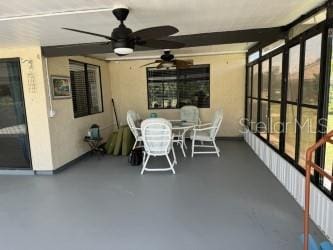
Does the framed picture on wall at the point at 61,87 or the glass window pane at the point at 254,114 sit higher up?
the framed picture on wall at the point at 61,87

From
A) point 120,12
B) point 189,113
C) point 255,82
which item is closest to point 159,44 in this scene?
point 120,12

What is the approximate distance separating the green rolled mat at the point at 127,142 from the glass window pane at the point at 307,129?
3.51 m

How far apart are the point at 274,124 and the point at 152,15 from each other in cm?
271

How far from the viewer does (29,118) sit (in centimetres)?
421

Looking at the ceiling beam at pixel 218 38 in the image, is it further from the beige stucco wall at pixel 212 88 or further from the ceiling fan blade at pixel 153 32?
the beige stucco wall at pixel 212 88

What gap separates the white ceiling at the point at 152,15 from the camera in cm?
219

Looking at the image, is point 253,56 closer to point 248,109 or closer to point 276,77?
point 248,109

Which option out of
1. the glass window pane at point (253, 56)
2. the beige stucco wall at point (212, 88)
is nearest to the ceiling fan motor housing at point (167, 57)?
the beige stucco wall at point (212, 88)

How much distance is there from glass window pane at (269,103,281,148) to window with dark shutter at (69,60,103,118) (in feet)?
12.7

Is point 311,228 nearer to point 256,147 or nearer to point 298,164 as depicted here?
point 298,164

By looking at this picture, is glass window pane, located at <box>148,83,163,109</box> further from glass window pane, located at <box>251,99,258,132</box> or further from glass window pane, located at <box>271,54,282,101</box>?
glass window pane, located at <box>271,54,282,101</box>

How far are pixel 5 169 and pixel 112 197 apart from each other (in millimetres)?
2574

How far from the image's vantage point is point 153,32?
7.21 feet

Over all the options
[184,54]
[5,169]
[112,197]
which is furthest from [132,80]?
[112,197]
